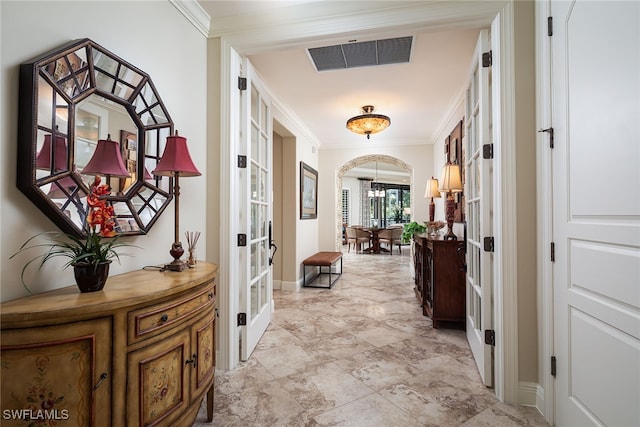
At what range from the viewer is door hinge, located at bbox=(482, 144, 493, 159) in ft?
6.56

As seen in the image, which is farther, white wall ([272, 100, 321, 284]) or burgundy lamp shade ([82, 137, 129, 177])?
white wall ([272, 100, 321, 284])

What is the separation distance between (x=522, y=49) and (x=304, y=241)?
3.93m

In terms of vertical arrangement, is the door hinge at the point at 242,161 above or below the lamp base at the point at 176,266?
above

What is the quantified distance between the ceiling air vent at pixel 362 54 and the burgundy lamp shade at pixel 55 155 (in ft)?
6.93

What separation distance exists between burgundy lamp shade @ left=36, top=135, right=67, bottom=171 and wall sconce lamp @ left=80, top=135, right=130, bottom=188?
10cm

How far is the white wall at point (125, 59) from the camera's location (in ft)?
3.67

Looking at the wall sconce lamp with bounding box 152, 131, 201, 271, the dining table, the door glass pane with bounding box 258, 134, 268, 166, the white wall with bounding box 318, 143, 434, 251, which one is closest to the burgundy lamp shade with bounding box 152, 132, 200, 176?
the wall sconce lamp with bounding box 152, 131, 201, 271

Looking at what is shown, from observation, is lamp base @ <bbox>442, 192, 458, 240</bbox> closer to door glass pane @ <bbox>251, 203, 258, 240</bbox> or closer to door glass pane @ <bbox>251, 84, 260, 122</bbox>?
door glass pane @ <bbox>251, 203, 258, 240</bbox>

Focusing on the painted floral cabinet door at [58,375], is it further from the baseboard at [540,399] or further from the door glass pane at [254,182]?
the baseboard at [540,399]

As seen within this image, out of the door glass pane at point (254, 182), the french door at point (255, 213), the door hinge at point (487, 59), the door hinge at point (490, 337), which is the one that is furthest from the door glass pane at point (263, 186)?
the door hinge at point (490, 337)

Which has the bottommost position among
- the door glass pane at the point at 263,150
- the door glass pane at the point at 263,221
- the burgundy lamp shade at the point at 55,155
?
the door glass pane at the point at 263,221

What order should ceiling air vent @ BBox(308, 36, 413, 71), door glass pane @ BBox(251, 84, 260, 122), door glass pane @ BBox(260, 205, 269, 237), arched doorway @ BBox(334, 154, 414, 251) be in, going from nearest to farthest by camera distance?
ceiling air vent @ BBox(308, 36, 413, 71)
door glass pane @ BBox(251, 84, 260, 122)
door glass pane @ BBox(260, 205, 269, 237)
arched doorway @ BBox(334, 154, 414, 251)

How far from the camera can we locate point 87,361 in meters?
1.02

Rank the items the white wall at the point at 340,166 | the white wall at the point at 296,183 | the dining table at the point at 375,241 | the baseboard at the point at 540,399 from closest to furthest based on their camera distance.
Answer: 1. the baseboard at the point at 540,399
2. the white wall at the point at 296,183
3. the white wall at the point at 340,166
4. the dining table at the point at 375,241
